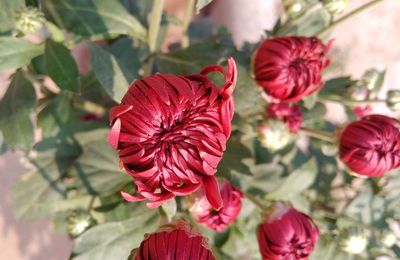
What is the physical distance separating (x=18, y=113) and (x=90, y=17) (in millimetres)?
129

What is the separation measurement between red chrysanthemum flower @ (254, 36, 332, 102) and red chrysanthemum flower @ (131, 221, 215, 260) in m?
0.18

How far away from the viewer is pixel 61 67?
50 cm

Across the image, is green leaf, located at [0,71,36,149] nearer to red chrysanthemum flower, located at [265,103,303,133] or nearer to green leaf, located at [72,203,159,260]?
green leaf, located at [72,203,159,260]

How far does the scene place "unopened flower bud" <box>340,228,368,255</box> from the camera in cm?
60

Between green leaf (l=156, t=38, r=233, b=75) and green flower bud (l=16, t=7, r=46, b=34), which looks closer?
green flower bud (l=16, t=7, r=46, b=34)

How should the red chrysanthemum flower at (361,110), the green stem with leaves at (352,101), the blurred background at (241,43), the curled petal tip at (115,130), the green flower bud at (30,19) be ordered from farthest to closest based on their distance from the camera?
the blurred background at (241,43) < the red chrysanthemum flower at (361,110) < the green stem with leaves at (352,101) < the green flower bud at (30,19) < the curled petal tip at (115,130)

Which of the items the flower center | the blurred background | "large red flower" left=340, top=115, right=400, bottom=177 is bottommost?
the blurred background

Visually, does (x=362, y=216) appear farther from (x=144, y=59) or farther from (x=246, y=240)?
(x=144, y=59)

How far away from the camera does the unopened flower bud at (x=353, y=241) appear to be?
0.60 meters

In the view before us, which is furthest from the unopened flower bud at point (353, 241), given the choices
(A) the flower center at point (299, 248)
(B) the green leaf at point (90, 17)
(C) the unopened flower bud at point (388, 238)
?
(B) the green leaf at point (90, 17)

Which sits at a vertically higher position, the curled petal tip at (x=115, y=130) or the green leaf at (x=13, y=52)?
the curled petal tip at (x=115, y=130)

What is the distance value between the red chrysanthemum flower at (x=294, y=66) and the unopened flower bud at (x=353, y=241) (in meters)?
0.20

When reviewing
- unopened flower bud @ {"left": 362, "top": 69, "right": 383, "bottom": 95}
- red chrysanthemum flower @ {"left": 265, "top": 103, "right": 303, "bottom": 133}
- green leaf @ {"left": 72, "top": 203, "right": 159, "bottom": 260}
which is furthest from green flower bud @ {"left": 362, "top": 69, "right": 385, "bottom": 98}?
green leaf @ {"left": 72, "top": 203, "right": 159, "bottom": 260}

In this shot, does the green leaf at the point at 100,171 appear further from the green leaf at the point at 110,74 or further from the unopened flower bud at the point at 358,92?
the unopened flower bud at the point at 358,92
